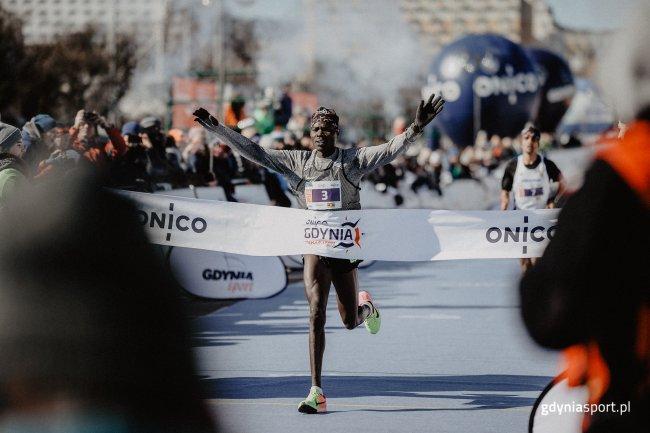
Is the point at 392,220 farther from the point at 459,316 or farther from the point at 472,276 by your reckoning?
the point at 472,276

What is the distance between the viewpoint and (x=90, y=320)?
291 cm

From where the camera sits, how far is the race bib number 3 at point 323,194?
8.15 m

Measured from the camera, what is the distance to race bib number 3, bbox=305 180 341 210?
815 centimetres

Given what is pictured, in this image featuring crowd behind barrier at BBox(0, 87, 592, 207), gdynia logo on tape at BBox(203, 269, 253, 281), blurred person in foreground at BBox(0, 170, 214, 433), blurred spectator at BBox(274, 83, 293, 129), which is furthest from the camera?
blurred spectator at BBox(274, 83, 293, 129)

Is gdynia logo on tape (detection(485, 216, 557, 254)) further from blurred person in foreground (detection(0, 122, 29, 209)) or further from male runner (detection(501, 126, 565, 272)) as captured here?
male runner (detection(501, 126, 565, 272))

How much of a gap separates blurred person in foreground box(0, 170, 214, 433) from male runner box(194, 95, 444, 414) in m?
4.87

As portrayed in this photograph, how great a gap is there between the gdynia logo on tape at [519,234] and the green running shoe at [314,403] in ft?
6.46

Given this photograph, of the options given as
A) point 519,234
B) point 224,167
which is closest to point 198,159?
point 224,167

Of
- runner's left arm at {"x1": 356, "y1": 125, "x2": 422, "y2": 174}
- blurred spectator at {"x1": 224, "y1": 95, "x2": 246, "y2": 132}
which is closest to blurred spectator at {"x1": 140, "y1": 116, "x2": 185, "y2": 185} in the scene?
blurred spectator at {"x1": 224, "y1": 95, "x2": 246, "y2": 132}

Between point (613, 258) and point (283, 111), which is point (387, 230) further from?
point (283, 111)

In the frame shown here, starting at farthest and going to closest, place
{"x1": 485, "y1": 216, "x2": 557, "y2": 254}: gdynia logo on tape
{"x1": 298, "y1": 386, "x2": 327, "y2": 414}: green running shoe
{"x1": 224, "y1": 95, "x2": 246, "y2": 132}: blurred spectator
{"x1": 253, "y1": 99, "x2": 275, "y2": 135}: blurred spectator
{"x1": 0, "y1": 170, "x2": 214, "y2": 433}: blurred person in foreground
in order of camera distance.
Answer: {"x1": 253, "y1": 99, "x2": 275, "y2": 135}: blurred spectator
{"x1": 224, "y1": 95, "x2": 246, "y2": 132}: blurred spectator
{"x1": 485, "y1": 216, "x2": 557, "y2": 254}: gdynia logo on tape
{"x1": 298, "y1": 386, "x2": 327, "y2": 414}: green running shoe
{"x1": 0, "y1": 170, "x2": 214, "y2": 433}: blurred person in foreground

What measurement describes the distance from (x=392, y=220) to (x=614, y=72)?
20.0 feet

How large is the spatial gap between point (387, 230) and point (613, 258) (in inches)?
238

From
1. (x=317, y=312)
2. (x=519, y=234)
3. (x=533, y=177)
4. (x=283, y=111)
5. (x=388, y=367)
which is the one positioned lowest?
(x=388, y=367)
